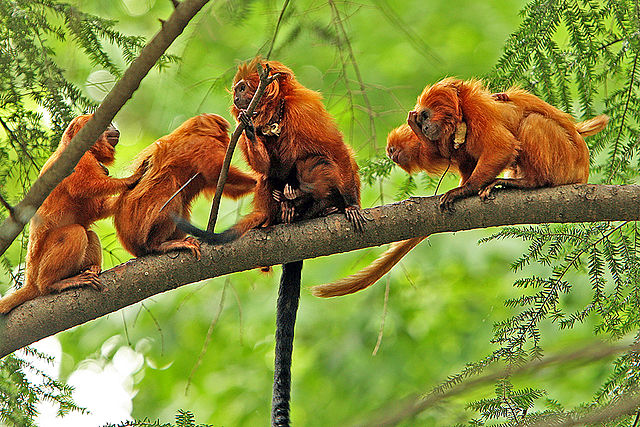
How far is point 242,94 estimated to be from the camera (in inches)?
123

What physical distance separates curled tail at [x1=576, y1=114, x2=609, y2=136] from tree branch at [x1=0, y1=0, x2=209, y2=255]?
7.37 ft

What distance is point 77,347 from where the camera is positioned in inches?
249

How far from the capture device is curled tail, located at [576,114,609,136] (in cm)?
331

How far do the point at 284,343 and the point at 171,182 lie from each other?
42.2 inches

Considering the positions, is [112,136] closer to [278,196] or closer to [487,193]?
[278,196]

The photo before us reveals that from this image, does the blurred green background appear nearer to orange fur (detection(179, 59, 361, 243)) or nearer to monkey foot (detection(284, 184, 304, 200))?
orange fur (detection(179, 59, 361, 243))

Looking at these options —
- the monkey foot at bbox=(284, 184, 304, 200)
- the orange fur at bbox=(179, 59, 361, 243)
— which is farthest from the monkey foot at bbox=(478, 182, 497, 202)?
the monkey foot at bbox=(284, 184, 304, 200)

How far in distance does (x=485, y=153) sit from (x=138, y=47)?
1.73 meters

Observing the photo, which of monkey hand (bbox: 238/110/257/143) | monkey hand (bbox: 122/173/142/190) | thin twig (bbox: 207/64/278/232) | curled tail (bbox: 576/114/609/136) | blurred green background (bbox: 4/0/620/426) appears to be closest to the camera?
thin twig (bbox: 207/64/278/232)

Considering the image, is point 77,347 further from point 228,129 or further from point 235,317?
point 228,129

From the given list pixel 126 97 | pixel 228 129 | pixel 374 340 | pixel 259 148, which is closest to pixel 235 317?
pixel 374 340

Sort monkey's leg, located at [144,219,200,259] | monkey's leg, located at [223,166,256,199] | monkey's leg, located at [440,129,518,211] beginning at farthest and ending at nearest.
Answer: monkey's leg, located at [223,166,256,199] < monkey's leg, located at [144,219,200,259] < monkey's leg, located at [440,129,518,211]

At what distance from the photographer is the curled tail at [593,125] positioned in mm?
3314

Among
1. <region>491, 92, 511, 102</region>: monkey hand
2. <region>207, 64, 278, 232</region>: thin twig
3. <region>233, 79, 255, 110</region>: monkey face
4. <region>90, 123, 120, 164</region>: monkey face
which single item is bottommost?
<region>207, 64, 278, 232</region>: thin twig
